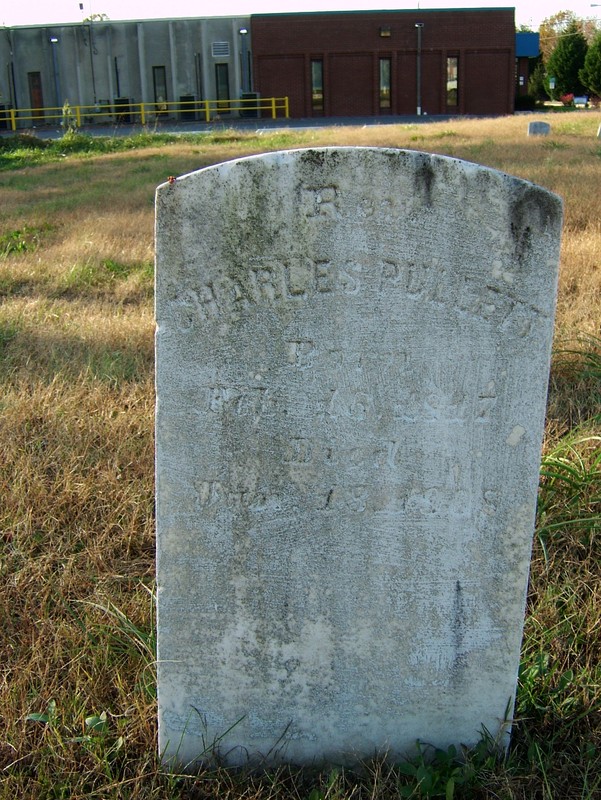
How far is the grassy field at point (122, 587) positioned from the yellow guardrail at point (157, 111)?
1375 inches

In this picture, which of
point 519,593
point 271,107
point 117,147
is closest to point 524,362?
point 519,593

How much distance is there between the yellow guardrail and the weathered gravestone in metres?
38.3

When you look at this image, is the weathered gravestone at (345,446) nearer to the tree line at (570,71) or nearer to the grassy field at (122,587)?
the grassy field at (122,587)

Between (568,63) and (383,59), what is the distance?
26.2 metres

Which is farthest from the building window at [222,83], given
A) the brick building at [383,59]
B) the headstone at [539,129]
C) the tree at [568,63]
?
the tree at [568,63]

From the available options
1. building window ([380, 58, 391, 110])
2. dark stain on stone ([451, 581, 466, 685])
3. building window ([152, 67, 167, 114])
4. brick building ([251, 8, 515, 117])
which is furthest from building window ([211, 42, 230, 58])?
dark stain on stone ([451, 581, 466, 685])

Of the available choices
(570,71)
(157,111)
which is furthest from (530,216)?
(570,71)

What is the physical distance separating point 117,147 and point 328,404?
82.3 ft

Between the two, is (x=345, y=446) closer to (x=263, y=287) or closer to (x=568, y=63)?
(x=263, y=287)

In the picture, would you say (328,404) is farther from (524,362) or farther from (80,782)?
(80,782)

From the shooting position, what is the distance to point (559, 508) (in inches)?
131

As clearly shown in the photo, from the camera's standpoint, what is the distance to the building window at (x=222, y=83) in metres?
40.7

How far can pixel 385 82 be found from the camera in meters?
40.0

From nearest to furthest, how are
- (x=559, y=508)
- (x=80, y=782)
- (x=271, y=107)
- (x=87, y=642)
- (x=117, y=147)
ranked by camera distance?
(x=80, y=782), (x=87, y=642), (x=559, y=508), (x=117, y=147), (x=271, y=107)
